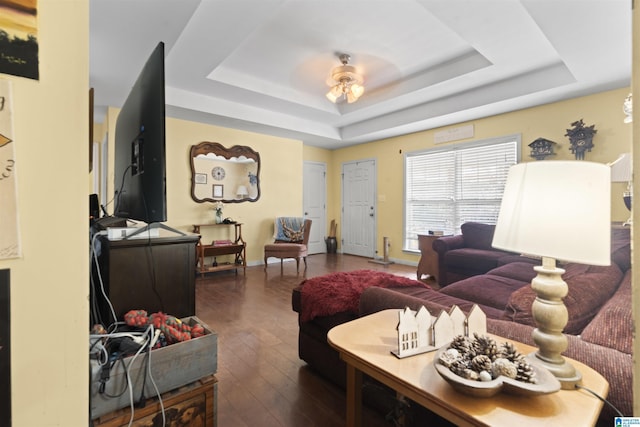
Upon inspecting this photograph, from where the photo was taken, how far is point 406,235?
217 inches

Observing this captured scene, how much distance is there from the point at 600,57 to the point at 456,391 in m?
3.46

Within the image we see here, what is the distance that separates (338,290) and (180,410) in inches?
39.8

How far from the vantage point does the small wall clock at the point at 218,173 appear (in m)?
4.85

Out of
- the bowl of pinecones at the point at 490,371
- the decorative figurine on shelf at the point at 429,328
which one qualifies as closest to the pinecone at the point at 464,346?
the bowl of pinecones at the point at 490,371

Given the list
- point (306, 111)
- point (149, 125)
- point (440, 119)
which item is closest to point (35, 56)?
point (149, 125)

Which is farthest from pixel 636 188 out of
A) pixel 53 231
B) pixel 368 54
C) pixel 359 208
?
pixel 359 208

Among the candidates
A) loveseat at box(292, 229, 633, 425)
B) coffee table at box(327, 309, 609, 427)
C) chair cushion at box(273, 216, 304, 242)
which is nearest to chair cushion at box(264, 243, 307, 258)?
chair cushion at box(273, 216, 304, 242)

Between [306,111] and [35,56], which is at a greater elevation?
[306,111]

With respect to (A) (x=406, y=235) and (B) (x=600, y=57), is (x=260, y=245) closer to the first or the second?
(A) (x=406, y=235)

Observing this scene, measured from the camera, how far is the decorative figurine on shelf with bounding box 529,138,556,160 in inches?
148

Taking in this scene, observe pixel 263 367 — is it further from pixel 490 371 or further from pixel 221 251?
pixel 221 251

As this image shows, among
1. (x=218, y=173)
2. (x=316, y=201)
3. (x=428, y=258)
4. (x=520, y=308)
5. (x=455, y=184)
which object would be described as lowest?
(x=428, y=258)

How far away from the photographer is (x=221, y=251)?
14.7 ft

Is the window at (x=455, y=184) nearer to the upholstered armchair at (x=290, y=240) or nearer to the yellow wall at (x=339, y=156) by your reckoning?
the yellow wall at (x=339, y=156)
